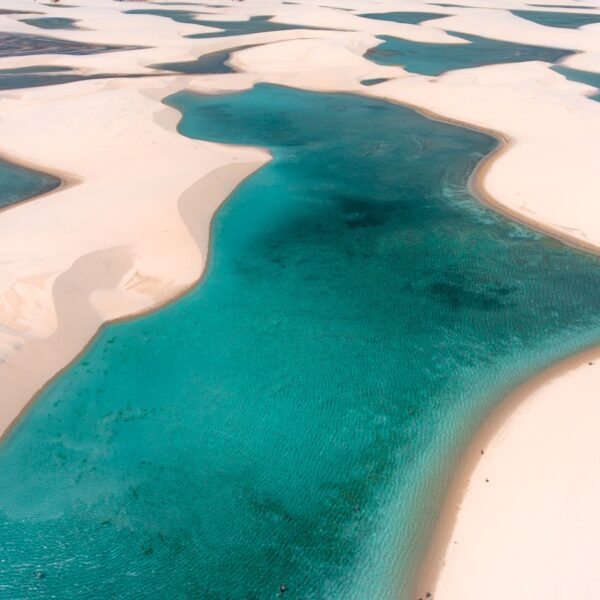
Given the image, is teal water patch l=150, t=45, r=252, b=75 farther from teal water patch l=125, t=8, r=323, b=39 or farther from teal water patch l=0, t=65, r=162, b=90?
teal water patch l=125, t=8, r=323, b=39

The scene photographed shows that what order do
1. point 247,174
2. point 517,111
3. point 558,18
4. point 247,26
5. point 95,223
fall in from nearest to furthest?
point 95,223 → point 247,174 → point 517,111 → point 247,26 → point 558,18

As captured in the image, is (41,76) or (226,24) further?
(226,24)

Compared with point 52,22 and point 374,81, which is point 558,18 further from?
point 52,22

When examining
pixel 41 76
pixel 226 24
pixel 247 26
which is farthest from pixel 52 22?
pixel 41 76

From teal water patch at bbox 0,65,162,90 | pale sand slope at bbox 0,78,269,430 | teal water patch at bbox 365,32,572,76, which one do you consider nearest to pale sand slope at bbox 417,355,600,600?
pale sand slope at bbox 0,78,269,430

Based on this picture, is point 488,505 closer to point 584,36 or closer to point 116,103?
point 116,103

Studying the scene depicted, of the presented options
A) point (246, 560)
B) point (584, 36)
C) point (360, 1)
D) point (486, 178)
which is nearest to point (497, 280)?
point (486, 178)

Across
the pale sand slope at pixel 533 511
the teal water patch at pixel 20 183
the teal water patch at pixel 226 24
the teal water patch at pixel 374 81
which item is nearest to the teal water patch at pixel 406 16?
the teal water patch at pixel 226 24
